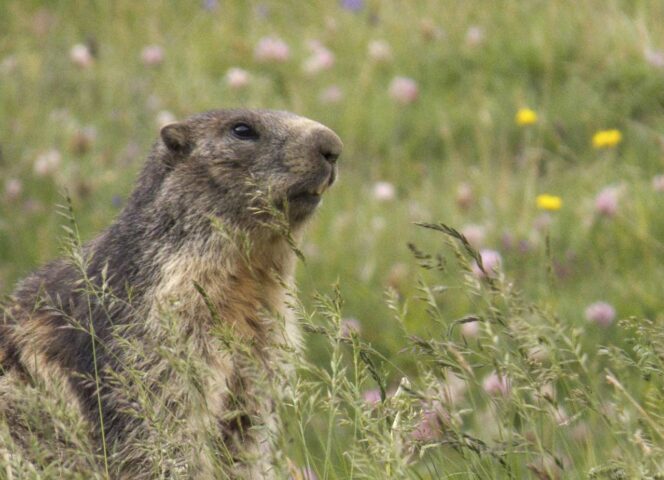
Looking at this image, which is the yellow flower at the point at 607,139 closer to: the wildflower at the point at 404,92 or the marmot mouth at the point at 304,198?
the wildflower at the point at 404,92

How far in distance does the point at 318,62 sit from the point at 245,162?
4288 mm

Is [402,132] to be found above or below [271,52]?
below

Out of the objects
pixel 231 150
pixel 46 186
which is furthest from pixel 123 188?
pixel 231 150

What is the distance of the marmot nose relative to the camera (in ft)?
14.9

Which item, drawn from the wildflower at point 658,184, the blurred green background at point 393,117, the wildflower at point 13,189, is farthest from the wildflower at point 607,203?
the wildflower at point 13,189

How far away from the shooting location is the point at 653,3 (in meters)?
8.53

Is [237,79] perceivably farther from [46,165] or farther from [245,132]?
[245,132]

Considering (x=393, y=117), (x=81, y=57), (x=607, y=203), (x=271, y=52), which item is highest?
(x=607, y=203)

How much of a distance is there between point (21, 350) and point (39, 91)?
5.28 m

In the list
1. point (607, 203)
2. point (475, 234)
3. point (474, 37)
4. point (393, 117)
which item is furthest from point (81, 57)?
point (607, 203)

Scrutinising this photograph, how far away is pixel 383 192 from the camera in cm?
748

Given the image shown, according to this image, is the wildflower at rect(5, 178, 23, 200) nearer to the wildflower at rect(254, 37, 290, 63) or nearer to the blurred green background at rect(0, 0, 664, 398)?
the blurred green background at rect(0, 0, 664, 398)

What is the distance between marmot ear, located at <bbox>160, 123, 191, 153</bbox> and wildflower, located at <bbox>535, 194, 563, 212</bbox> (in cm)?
240

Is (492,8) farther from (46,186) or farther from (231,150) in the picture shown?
(231,150)
